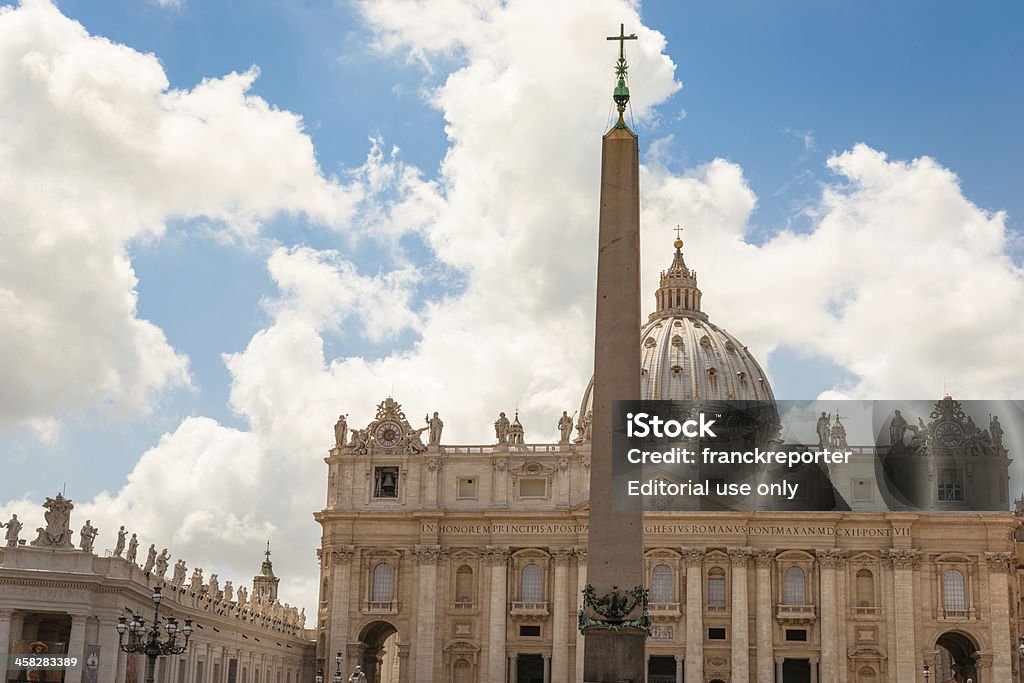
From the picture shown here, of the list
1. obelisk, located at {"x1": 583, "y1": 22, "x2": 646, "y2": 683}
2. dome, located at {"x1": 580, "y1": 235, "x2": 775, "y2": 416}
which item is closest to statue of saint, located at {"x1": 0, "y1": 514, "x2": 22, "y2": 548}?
obelisk, located at {"x1": 583, "y1": 22, "x2": 646, "y2": 683}

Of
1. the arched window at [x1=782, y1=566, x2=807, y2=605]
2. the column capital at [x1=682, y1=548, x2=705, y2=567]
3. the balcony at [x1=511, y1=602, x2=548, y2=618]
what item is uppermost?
the column capital at [x1=682, y1=548, x2=705, y2=567]

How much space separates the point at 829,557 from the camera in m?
81.1

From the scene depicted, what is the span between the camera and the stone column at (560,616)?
268 ft

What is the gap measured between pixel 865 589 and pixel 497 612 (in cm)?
2111

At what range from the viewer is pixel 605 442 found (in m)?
25.2

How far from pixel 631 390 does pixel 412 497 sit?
60.4m

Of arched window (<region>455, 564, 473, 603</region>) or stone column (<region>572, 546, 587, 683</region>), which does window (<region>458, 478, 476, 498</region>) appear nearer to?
arched window (<region>455, 564, 473, 603</region>)

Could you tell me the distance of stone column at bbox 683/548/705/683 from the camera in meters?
80.2

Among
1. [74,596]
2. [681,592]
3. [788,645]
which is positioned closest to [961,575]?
[788,645]

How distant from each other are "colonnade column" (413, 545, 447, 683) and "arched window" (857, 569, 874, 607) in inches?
946

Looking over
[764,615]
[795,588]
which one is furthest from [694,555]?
[795,588]

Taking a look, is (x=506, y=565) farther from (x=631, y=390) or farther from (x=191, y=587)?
(x=631, y=390)

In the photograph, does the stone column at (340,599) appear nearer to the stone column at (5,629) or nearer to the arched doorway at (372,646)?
the arched doorway at (372,646)

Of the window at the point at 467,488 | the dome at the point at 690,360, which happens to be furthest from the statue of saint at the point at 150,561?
the dome at the point at 690,360
